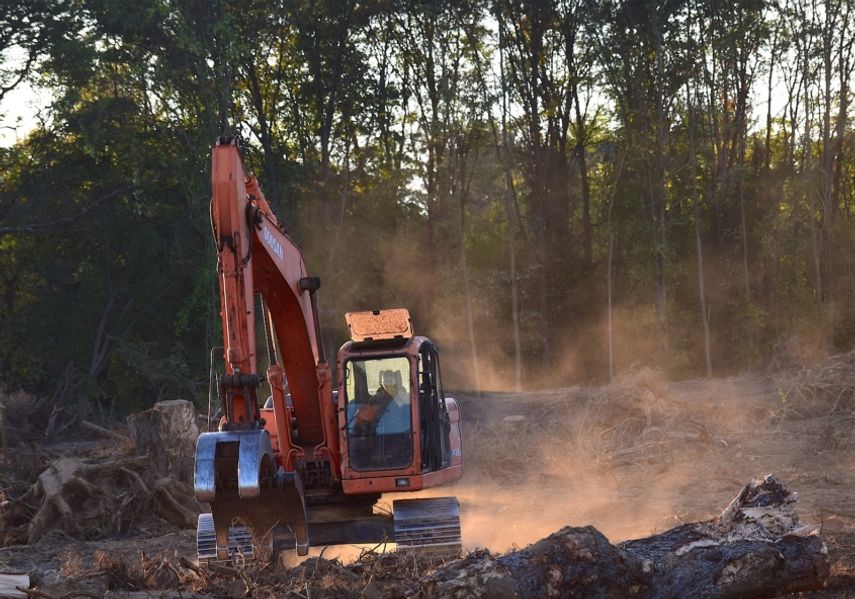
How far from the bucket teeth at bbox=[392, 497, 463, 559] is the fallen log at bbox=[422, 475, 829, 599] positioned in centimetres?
297

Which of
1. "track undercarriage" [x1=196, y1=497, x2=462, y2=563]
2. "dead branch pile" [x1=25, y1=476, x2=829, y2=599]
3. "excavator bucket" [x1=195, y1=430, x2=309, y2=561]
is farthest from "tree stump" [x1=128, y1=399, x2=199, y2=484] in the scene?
"dead branch pile" [x1=25, y1=476, x2=829, y2=599]

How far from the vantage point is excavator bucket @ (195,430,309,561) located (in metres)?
8.32

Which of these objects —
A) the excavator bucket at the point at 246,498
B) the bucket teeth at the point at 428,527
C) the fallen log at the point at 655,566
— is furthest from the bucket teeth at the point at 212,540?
the fallen log at the point at 655,566

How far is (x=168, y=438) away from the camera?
15117 mm

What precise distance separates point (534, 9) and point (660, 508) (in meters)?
27.4

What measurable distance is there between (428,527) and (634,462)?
7.79m

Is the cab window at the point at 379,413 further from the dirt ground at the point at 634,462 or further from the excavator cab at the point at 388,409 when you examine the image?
the dirt ground at the point at 634,462

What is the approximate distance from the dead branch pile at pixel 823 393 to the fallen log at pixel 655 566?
11170mm

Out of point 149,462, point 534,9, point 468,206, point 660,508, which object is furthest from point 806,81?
point 149,462

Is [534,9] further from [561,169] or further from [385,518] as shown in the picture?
[385,518]

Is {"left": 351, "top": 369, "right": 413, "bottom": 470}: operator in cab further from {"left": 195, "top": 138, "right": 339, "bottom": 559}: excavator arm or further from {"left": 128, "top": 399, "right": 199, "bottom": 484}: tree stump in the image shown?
{"left": 128, "top": 399, "right": 199, "bottom": 484}: tree stump

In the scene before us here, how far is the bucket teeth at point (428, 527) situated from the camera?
10.1 metres

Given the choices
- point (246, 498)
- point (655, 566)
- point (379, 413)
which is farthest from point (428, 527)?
point (655, 566)

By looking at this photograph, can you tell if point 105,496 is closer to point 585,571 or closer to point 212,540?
point 212,540
